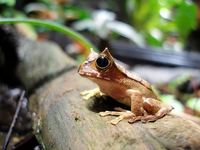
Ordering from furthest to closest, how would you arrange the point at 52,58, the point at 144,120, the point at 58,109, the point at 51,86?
the point at 52,58, the point at 51,86, the point at 58,109, the point at 144,120

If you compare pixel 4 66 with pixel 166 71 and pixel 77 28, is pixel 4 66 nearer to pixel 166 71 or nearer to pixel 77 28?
pixel 77 28

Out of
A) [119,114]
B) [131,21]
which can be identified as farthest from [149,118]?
[131,21]

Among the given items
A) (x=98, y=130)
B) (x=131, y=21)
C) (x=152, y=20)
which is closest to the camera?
(x=98, y=130)

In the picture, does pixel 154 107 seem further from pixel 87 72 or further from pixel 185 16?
pixel 185 16

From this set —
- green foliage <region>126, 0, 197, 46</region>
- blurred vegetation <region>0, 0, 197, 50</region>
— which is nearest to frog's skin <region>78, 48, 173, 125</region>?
blurred vegetation <region>0, 0, 197, 50</region>

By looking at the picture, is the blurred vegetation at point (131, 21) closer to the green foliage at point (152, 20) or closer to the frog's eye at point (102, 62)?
the green foliage at point (152, 20)

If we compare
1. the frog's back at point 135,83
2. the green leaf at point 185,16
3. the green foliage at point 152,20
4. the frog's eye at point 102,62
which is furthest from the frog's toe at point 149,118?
the green foliage at point 152,20

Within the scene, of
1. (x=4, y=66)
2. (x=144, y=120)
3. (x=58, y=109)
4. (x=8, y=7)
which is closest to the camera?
(x=144, y=120)

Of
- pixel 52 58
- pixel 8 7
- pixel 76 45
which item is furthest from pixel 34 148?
pixel 76 45
